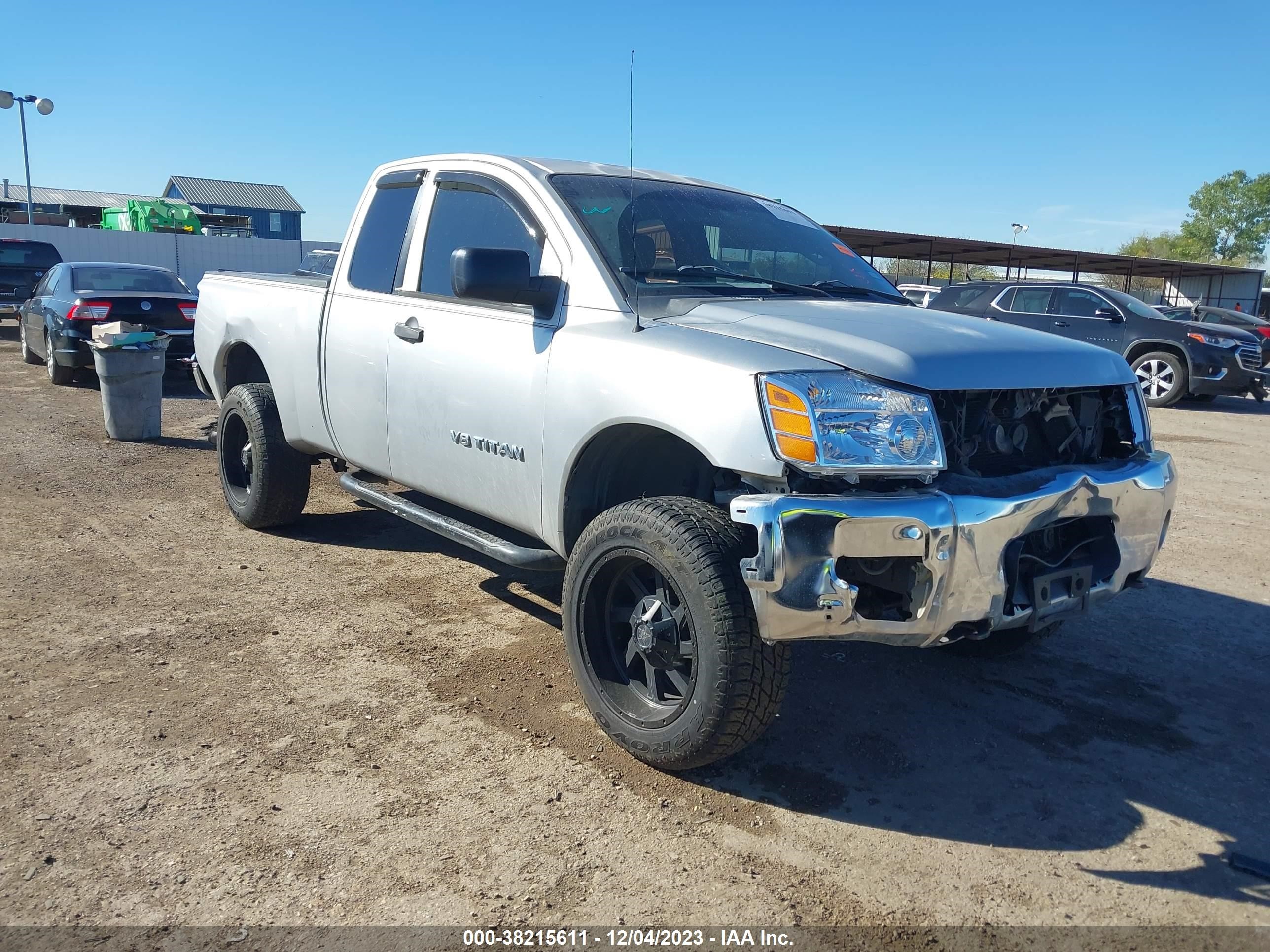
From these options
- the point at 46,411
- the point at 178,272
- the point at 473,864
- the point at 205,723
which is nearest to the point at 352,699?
the point at 205,723

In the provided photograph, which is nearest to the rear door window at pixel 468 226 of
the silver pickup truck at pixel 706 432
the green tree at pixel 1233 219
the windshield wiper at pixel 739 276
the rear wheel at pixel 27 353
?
the silver pickup truck at pixel 706 432

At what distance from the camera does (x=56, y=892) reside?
95.9 inches

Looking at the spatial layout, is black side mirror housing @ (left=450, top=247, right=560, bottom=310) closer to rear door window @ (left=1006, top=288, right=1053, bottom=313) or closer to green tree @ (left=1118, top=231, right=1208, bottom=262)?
rear door window @ (left=1006, top=288, right=1053, bottom=313)

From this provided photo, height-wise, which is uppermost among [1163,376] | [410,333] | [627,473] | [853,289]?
[853,289]

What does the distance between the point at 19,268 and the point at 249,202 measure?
48.3 metres

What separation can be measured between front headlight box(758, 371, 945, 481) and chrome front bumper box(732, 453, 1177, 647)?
0.29 ft

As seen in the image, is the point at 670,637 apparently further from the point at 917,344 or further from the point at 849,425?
the point at 917,344

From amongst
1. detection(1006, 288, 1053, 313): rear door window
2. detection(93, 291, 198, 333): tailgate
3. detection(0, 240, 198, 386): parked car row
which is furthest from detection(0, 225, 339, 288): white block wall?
detection(1006, 288, 1053, 313): rear door window

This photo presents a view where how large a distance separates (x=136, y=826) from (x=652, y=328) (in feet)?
6.99

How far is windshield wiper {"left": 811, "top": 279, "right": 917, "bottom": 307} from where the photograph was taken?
3.97 metres

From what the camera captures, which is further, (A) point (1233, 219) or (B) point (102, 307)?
(A) point (1233, 219)

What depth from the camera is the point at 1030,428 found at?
3.26 metres

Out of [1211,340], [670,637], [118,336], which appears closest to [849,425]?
[670,637]

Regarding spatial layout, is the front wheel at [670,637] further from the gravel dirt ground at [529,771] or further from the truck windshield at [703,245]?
Answer: the truck windshield at [703,245]
